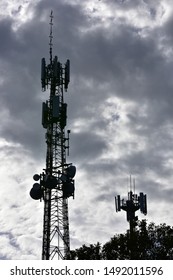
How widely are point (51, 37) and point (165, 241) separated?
1020 inches

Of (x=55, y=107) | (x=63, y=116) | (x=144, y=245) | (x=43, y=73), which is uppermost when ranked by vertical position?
(x=43, y=73)

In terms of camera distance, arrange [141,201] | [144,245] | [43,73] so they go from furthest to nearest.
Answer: [141,201], [43,73], [144,245]

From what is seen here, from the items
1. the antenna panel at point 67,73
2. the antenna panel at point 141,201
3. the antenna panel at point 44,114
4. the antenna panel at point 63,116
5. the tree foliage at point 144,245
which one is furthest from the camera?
the antenna panel at point 141,201

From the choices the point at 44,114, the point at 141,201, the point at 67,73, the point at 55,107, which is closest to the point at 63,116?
the point at 55,107

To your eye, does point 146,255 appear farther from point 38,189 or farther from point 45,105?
point 45,105

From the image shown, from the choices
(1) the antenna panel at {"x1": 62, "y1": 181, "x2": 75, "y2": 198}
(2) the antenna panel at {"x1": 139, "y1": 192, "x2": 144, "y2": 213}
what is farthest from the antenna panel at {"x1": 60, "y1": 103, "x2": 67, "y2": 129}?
(2) the antenna panel at {"x1": 139, "y1": 192, "x2": 144, "y2": 213}

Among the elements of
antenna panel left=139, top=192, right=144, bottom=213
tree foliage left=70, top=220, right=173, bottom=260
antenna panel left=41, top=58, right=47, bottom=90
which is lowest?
tree foliage left=70, top=220, right=173, bottom=260

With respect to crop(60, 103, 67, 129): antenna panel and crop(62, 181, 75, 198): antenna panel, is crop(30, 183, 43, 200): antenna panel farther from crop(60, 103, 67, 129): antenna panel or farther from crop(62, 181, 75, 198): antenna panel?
crop(60, 103, 67, 129): antenna panel

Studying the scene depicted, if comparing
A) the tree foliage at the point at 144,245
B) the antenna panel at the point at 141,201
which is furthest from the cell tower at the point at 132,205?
the tree foliage at the point at 144,245

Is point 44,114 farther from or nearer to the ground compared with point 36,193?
farther from the ground

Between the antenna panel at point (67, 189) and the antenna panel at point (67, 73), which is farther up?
the antenna panel at point (67, 73)

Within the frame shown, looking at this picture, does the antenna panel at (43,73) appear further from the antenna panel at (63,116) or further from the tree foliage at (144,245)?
the tree foliage at (144,245)

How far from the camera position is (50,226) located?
47.4 m

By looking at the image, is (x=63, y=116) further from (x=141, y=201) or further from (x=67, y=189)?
(x=141, y=201)
